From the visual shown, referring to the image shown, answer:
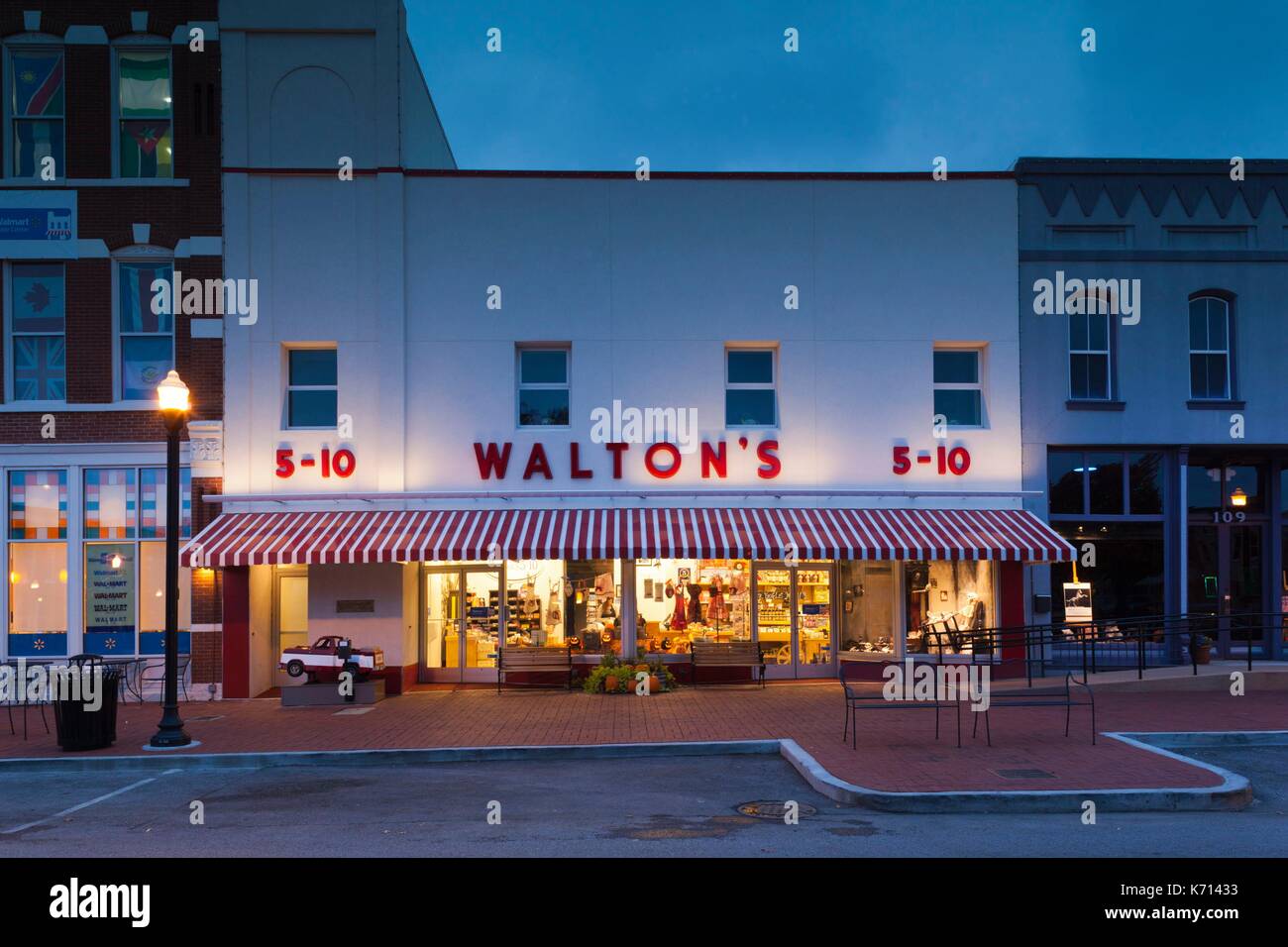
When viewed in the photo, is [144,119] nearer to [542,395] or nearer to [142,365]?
[142,365]

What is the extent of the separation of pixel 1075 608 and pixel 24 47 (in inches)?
837

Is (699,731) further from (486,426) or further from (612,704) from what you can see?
(486,426)

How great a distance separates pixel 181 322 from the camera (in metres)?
18.3

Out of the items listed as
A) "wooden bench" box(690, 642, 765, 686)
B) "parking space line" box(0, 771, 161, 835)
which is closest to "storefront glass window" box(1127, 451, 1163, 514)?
"wooden bench" box(690, 642, 765, 686)

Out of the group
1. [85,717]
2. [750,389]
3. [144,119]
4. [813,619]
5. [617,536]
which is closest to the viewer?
[85,717]

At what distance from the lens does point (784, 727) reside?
14.0 metres

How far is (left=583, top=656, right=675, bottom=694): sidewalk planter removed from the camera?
17.6m

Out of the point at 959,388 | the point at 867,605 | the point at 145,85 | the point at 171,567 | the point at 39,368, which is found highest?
the point at 145,85

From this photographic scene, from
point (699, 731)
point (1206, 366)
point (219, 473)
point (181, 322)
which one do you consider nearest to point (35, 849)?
point (699, 731)

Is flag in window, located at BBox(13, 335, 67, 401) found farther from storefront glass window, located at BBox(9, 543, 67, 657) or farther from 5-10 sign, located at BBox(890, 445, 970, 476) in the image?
5-10 sign, located at BBox(890, 445, 970, 476)

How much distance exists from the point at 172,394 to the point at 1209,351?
17.5 metres

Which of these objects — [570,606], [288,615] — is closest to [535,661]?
[570,606]

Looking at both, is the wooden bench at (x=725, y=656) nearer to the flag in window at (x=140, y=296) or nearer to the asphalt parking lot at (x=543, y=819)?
the asphalt parking lot at (x=543, y=819)

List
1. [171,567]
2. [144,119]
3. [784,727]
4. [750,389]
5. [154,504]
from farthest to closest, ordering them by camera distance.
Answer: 1. [750,389]
2. [144,119]
3. [154,504]
4. [784,727]
5. [171,567]
